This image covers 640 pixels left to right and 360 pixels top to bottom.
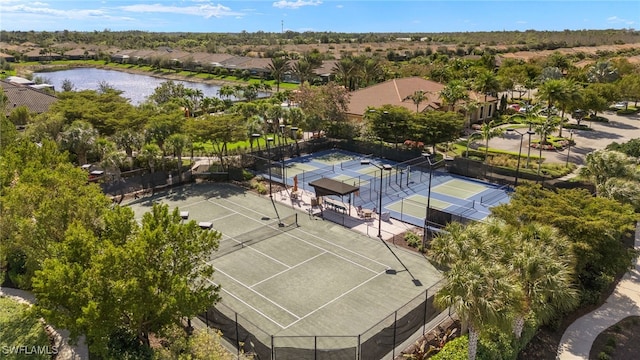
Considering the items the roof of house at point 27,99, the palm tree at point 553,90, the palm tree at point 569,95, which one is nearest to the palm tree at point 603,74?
the palm tree at point 569,95

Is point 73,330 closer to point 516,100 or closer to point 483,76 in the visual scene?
point 483,76

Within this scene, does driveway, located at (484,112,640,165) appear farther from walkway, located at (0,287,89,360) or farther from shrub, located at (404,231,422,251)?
walkway, located at (0,287,89,360)

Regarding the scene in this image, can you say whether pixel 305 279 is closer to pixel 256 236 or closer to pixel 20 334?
pixel 256 236

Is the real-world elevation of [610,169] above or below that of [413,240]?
above

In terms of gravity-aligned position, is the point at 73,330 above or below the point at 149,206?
above

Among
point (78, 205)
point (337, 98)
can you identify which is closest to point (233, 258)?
point (78, 205)

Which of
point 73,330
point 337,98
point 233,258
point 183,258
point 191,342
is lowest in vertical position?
point 233,258

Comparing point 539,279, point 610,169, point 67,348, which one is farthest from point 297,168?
point 539,279

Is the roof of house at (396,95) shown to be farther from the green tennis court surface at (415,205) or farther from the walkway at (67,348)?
the walkway at (67,348)
